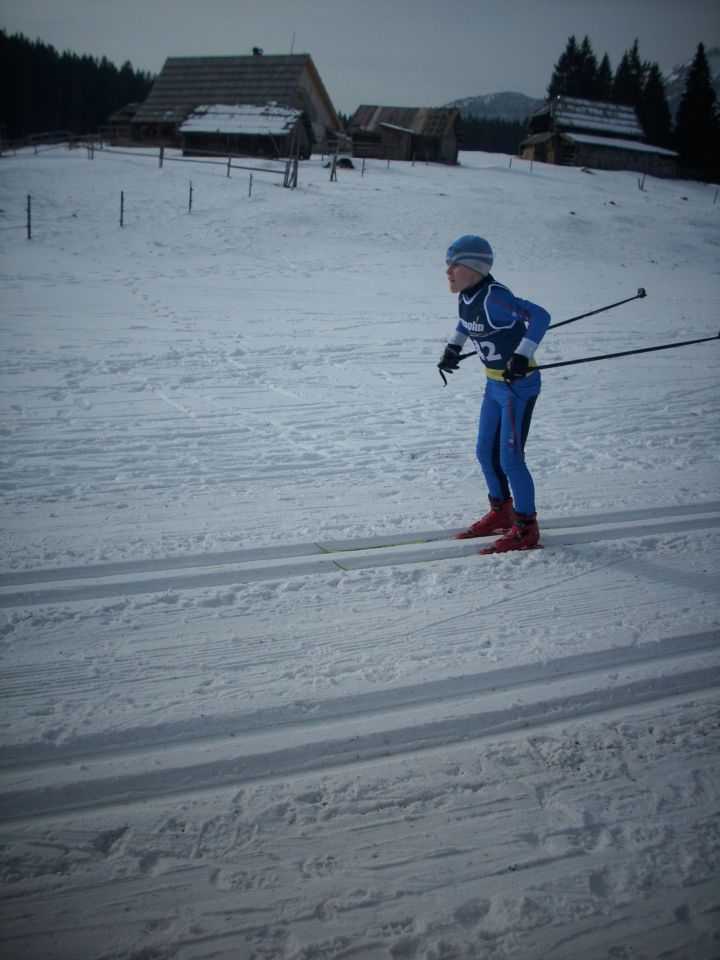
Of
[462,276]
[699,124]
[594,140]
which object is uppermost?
[699,124]

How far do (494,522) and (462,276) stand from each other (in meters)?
1.66

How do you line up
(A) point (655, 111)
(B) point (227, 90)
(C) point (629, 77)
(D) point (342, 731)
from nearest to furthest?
(D) point (342, 731)
(B) point (227, 90)
(A) point (655, 111)
(C) point (629, 77)

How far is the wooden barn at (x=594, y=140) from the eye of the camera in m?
44.2

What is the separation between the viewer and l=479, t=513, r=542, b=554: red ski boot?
389cm

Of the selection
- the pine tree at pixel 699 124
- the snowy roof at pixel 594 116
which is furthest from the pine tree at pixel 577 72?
the snowy roof at pixel 594 116

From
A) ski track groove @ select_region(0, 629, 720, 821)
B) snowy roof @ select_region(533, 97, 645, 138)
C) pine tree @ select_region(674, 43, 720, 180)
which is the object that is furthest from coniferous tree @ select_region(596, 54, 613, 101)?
ski track groove @ select_region(0, 629, 720, 821)

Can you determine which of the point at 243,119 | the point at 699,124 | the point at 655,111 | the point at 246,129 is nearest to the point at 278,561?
the point at 246,129

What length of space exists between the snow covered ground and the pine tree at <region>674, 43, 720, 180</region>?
57764 millimetres

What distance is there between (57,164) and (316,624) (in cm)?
2813

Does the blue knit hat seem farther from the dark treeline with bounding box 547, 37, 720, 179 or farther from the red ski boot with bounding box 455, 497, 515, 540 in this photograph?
the dark treeline with bounding box 547, 37, 720, 179

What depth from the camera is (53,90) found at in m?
64.8

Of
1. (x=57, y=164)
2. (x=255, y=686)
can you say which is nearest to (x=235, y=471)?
(x=255, y=686)

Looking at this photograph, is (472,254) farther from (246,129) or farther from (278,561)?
(246,129)

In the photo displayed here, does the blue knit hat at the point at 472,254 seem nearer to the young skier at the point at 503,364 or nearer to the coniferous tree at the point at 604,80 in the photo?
the young skier at the point at 503,364
